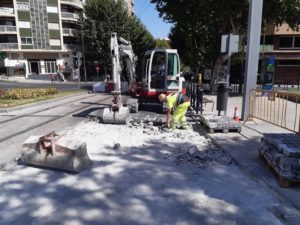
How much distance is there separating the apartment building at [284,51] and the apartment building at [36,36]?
98.9ft

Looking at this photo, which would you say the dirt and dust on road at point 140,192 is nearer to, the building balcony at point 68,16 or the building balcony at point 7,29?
the building balcony at point 7,29

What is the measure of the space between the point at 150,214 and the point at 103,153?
290cm

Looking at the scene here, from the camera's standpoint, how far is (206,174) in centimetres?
532

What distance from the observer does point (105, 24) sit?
39.3 metres

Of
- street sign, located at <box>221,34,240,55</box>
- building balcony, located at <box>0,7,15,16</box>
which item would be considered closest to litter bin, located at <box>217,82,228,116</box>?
street sign, located at <box>221,34,240,55</box>

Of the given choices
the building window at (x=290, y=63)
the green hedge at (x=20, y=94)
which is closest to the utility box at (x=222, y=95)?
the green hedge at (x=20, y=94)

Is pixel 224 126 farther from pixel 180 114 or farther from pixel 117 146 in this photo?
pixel 117 146

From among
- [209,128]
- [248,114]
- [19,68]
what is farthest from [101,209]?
[19,68]

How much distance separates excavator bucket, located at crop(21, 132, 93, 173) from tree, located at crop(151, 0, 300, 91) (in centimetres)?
1598

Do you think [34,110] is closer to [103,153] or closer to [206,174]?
[103,153]

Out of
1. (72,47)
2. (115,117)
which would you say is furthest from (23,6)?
(115,117)

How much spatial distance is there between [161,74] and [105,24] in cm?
2938

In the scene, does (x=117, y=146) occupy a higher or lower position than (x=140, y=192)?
higher

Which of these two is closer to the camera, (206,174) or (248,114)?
(206,174)
